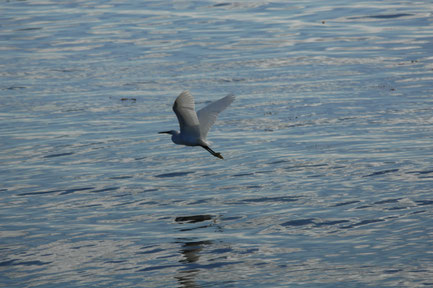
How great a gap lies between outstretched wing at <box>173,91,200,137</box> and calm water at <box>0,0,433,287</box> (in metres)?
0.80

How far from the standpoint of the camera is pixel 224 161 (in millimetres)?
13992

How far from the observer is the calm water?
997 centimetres

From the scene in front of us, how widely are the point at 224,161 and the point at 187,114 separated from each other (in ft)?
6.37

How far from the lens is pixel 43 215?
38.6 ft

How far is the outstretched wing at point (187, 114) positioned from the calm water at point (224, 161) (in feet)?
2.62

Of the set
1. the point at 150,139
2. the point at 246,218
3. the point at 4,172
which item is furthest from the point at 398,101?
the point at 4,172

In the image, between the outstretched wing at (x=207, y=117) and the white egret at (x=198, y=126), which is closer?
the white egret at (x=198, y=126)

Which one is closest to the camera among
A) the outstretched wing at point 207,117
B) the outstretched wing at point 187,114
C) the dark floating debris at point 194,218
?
the dark floating debris at point 194,218

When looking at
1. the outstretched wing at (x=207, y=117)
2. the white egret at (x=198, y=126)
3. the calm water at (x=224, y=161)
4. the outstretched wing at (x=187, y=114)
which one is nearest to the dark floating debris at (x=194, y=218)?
the calm water at (x=224, y=161)

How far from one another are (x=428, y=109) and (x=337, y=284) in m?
8.19

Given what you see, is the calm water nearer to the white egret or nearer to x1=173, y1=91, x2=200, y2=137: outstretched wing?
the white egret

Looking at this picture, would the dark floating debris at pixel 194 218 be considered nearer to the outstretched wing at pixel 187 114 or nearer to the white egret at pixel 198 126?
the outstretched wing at pixel 187 114

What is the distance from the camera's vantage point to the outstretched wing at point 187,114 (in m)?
11.7

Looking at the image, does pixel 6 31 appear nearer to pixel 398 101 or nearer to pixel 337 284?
pixel 398 101
